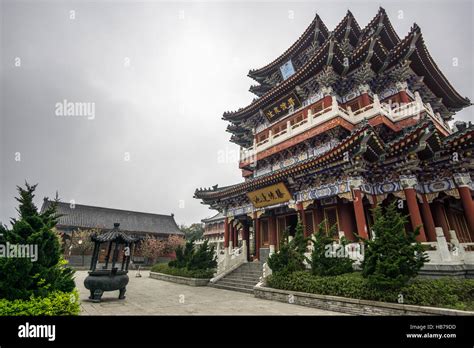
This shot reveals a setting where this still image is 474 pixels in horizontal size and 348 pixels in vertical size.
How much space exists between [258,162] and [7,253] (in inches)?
555

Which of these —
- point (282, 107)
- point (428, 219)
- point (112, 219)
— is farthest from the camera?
point (112, 219)

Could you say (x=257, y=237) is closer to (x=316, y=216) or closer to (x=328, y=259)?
(x=316, y=216)

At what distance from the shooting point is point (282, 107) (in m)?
16.5

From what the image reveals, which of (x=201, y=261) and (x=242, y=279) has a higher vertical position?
(x=201, y=261)

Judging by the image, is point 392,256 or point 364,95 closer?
point 392,256

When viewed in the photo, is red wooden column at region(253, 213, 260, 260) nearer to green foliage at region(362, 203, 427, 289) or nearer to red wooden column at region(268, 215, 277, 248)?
red wooden column at region(268, 215, 277, 248)

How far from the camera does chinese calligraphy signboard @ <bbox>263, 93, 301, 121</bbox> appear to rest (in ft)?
51.2

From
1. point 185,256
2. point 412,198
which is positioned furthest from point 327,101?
point 185,256

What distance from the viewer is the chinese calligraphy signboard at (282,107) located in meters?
15.6

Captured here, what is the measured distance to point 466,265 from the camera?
7176mm

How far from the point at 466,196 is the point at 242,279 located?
10.4 metres

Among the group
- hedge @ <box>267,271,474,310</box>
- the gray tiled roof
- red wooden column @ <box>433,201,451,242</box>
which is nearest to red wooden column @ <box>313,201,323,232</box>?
hedge @ <box>267,271,474,310</box>
